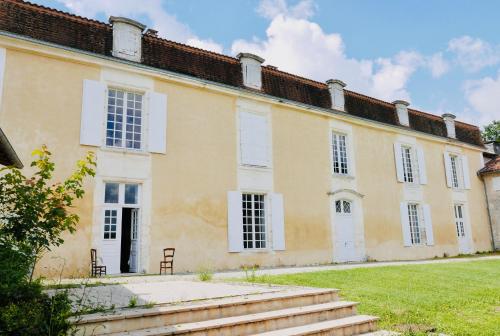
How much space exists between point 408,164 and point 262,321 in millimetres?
14823

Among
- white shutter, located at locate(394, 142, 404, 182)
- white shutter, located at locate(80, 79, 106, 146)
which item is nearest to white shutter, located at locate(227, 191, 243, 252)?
white shutter, located at locate(80, 79, 106, 146)

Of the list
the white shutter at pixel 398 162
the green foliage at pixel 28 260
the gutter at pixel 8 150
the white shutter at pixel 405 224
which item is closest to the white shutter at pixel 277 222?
the white shutter at pixel 405 224

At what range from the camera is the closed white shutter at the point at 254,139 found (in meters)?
12.5

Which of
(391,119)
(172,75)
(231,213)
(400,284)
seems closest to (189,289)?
(400,284)

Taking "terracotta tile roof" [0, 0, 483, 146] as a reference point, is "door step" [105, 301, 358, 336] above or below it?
below

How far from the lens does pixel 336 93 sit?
50.5ft

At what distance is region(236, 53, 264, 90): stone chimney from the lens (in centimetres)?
1308

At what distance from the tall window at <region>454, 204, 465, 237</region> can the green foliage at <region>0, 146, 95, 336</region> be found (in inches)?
701

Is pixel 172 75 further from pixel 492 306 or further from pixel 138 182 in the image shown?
pixel 492 306

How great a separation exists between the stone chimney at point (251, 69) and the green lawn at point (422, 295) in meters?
6.65

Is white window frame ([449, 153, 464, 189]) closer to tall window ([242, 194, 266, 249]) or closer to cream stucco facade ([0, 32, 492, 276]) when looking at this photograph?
cream stucco facade ([0, 32, 492, 276])

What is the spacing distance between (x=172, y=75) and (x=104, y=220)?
439cm

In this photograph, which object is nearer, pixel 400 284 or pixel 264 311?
pixel 264 311

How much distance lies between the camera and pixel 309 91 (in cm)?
1466
